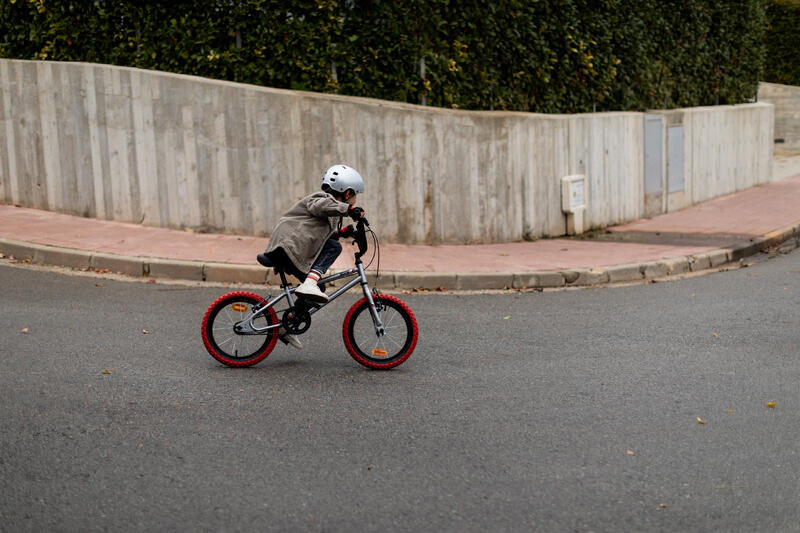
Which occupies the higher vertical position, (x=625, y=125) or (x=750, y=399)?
(x=625, y=125)

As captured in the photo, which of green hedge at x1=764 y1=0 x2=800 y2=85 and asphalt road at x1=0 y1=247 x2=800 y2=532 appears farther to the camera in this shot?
green hedge at x1=764 y1=0 x2=800 y2=85

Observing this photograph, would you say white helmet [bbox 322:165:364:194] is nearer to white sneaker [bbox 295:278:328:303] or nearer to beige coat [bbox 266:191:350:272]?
beige coat [bbox 266:191:350:272]

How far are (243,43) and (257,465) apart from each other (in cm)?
787

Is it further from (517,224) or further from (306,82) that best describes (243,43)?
(517,224)

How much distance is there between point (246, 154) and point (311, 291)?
499 centimetres

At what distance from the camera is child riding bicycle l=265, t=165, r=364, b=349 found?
6371 mm

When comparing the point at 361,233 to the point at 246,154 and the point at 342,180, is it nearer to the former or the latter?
the point at 342,180

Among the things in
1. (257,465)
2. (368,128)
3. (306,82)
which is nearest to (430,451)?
(257,465)

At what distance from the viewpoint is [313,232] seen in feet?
21.2

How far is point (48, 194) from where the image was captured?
11797 millimetres

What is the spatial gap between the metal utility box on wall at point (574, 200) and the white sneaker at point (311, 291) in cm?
681

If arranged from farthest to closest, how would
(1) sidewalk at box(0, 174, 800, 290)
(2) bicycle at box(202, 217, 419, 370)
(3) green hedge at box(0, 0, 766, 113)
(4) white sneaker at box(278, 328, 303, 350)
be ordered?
(3) green hedge at box(0, 0, 766, 113) < (1) sidewalk at box(0, 174, 800, 290) < (4) white sneaker at box(278, 328, 303, 350) < (2) bicycle at box(202, 217, 419, 370)

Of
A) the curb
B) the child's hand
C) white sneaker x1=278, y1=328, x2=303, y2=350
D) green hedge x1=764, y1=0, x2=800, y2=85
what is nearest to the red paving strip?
the curb

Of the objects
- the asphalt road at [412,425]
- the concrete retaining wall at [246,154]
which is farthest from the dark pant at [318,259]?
the concrete retaining wall at [246,154]
